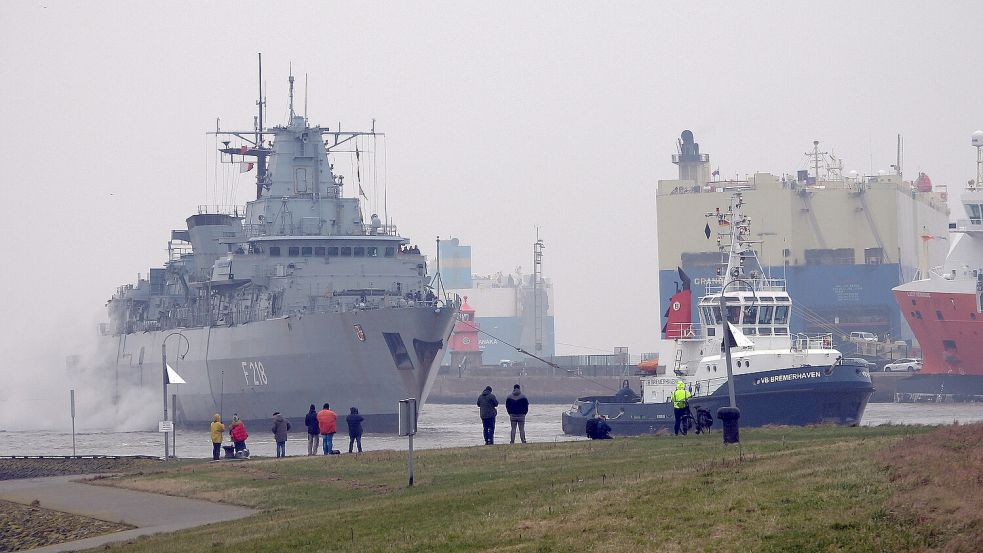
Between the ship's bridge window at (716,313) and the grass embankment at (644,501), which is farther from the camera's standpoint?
the ship's bridge window at (716,313)

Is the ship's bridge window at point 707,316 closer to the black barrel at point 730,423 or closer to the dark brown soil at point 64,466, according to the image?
the dark brown soil at point 64,466

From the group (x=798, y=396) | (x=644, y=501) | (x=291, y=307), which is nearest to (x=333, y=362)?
(x=291, y=307)

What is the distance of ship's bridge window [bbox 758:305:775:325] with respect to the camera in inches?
1826

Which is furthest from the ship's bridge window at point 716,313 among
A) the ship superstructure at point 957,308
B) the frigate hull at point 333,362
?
the ship superstructure at point 957,308

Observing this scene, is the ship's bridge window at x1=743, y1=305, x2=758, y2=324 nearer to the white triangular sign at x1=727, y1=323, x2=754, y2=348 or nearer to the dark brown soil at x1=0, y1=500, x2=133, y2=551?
the white triangular sign at x1=727, y1=323, x2=754, y2=348

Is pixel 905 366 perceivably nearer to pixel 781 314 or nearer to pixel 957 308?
pixel 957 308

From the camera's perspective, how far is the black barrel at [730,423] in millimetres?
26672

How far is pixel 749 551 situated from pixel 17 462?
29622mm

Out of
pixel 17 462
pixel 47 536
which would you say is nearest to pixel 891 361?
pixel 17 462

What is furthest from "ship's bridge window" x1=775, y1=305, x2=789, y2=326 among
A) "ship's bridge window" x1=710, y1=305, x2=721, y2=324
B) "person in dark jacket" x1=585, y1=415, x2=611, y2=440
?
"person in dark jacket" x1=585, y1=415, x2=611, y2=440

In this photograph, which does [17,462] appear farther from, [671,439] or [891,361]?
[891,361]

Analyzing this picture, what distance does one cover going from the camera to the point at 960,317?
92.7 meters

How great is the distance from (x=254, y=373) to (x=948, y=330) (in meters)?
49.2

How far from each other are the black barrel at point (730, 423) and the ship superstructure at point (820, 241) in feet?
362
